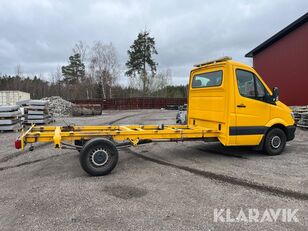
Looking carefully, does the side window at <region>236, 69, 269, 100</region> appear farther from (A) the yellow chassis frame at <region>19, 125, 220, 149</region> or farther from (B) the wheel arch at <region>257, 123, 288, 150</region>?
(A) the yellow chassis frame at <region>19, 125, 220, 149</region>

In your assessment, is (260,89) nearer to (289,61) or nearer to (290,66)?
(290,66)

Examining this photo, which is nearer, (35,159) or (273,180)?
(273,180)

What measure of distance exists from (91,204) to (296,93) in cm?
1654

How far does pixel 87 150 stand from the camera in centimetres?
571

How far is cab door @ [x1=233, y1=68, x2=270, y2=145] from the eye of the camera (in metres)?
7.20

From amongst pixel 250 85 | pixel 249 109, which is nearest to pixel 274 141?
pixel 249 109

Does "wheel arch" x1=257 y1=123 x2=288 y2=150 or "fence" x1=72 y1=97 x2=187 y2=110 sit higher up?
"fence" x1=72 y1=97 x2=187 y2=110

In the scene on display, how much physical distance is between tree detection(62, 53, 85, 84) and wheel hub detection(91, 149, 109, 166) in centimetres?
5669

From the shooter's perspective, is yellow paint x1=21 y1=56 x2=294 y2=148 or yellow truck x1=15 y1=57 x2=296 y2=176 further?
yellow paint x1=21 y1=56 x2=294 y2=148

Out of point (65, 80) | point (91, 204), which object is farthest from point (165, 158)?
point (65, 80)

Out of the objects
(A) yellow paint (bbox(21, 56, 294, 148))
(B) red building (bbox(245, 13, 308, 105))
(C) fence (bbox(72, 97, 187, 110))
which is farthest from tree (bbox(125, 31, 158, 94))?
(A) yellow paint (bbox(21, 56, 294, 148))

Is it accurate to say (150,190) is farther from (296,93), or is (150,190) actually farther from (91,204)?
(296,93)

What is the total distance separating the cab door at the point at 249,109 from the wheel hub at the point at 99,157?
10.8ft

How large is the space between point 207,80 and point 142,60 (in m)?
49.3
